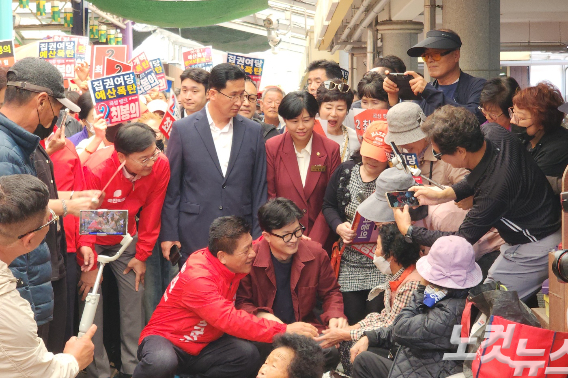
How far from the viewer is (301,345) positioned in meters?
3.39

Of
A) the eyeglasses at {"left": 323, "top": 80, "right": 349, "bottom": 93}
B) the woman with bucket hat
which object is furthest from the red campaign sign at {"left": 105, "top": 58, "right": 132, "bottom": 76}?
the woman with bucket hat

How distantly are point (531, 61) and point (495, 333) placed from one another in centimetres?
1660

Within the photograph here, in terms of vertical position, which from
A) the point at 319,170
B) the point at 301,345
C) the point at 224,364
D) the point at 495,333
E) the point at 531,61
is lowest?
the point at 224,364

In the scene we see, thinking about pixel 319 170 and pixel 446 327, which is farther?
pixel 319 170

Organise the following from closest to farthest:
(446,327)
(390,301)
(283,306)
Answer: (446,327), (390,301), (283,306)

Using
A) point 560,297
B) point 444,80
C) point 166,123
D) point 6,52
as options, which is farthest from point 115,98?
point 560,297

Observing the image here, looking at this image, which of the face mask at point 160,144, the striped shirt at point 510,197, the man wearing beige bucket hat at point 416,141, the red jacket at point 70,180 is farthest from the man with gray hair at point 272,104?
the striped shirt at point 510,197

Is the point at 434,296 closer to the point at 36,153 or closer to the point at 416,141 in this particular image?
the point at 416,141

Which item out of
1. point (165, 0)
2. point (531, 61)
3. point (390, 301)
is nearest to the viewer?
point (390, 301)

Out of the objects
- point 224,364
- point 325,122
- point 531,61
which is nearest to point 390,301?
point 224,364

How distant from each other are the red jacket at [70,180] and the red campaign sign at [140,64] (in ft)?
8.40

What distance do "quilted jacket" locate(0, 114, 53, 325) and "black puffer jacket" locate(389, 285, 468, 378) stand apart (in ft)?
5.76

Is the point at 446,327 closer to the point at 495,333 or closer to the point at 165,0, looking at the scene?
the point at 495,333

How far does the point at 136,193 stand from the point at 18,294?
221cm
